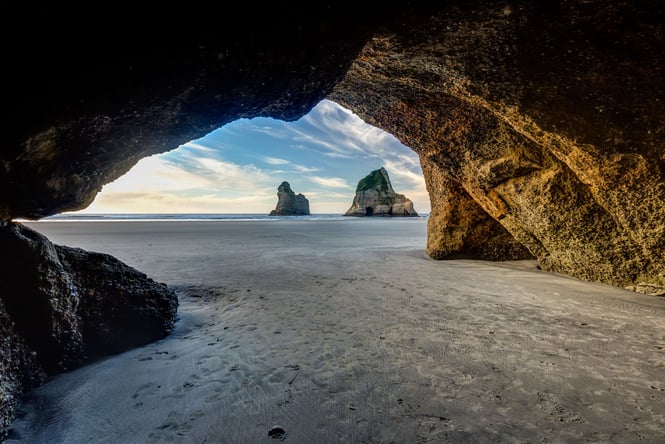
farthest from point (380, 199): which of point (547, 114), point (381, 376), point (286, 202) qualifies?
point (381, 376)

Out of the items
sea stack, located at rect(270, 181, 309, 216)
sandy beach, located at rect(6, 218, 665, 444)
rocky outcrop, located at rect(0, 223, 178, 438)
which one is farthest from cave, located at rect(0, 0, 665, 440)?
sea stack, located at rect(270, 181, 309, 216)

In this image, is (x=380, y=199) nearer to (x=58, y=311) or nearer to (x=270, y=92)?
(x=270, y=92)

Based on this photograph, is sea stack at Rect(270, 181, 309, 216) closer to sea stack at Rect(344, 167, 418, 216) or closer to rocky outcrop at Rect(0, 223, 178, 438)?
sea stack at Rect(344, 167, 418, 216)

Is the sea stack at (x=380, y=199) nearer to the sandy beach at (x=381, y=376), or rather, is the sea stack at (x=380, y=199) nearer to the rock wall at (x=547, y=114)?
the rock wall at (x=547, y=114)

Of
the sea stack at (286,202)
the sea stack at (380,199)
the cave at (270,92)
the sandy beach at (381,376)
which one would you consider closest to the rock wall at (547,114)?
the cave at (270,92)

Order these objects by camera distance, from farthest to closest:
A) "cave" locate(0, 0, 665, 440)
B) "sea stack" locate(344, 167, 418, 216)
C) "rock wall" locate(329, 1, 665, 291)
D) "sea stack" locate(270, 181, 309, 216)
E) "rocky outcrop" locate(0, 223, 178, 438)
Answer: "sea stack" locate(270, 181, 309, 216) < "sea stack" locate(344, 167, 418, 216) < "rock wall" locate(329, 1, 665, 291) < "rocky outcrop" locate(0, 223, 178, 438) < "cave" locate(0, 0, 665, 440)

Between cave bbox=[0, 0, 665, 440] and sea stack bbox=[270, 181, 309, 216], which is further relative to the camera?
sea stack bbox=[270, 181, 309, 216]

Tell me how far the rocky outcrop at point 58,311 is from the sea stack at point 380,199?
57229mm

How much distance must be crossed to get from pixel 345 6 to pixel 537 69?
8.00 ft

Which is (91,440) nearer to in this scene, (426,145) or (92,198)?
(92,198)

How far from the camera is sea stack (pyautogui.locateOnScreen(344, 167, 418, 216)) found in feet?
194

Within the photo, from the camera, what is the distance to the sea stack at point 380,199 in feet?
194

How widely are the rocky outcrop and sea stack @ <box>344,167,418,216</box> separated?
57.2m

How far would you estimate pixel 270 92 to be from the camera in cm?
273
